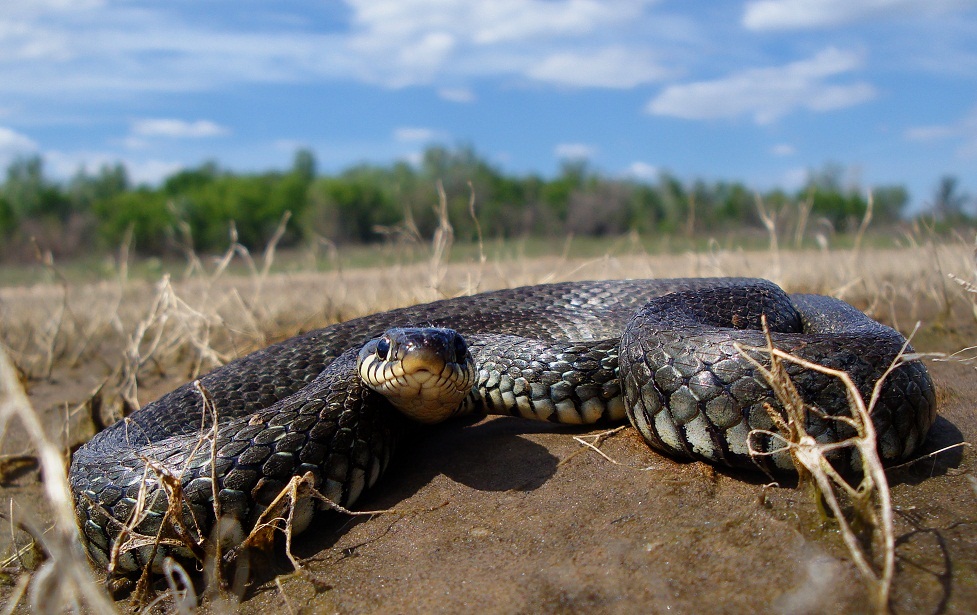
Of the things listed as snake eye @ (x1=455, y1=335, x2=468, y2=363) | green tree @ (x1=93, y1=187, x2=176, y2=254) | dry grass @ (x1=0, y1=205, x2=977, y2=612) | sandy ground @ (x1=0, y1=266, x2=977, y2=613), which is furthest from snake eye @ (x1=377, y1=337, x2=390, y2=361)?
green tree @ (x1=93, y1=187, x2=176, y2=254)

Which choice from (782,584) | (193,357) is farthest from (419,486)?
(193,357)

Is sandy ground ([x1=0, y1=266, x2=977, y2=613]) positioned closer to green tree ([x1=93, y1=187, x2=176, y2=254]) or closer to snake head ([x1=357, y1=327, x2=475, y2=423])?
snake head ([x1=357, y1=327, x2=475, y2=423])

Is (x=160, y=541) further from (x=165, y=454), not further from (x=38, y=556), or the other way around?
(x=38, y=556)

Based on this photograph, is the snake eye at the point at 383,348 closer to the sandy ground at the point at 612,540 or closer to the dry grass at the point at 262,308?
the sandy ground at the point at 612,540

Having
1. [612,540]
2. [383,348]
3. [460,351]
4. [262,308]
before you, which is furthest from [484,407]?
[262,308]

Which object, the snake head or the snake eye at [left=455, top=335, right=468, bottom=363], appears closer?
the snake head

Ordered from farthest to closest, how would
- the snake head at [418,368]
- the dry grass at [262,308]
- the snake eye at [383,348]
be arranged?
the dry grass at [262,308] → the snake eye at [383,348] → the snake head at [418,368]

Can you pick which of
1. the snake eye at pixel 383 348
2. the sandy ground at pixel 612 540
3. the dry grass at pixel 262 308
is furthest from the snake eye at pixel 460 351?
the dry grass at pixel 262 308
